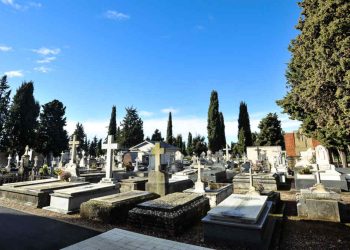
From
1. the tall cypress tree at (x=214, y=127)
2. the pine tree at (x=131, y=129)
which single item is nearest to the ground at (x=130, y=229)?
the tall cypress tree at (x=214, y=127)

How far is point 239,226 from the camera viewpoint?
432 cm

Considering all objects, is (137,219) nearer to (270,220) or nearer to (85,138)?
(270,220)

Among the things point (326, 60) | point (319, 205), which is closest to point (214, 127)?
point (326, 60)

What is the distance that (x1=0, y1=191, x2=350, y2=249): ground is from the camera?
4.54 metres

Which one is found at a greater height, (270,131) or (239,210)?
(270,131)

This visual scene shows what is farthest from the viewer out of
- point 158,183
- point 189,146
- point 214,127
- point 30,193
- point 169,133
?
point 189,146

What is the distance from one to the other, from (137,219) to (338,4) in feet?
45.9

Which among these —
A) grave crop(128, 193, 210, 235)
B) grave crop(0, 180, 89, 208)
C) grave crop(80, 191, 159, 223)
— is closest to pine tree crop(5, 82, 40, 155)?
grave crop(0, 180, 89, 208)

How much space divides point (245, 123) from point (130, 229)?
4675 centimetres

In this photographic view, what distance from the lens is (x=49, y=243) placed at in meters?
4.47

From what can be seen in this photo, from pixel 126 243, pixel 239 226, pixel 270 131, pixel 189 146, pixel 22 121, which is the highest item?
pixel 22 121

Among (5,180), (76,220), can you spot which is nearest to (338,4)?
(76,220)

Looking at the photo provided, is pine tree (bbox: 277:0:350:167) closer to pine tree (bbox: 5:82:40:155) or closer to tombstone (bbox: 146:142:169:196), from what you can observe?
tombstone (bbox: 146:142:169:196)

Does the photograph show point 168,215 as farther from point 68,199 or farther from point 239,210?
point 68,199
